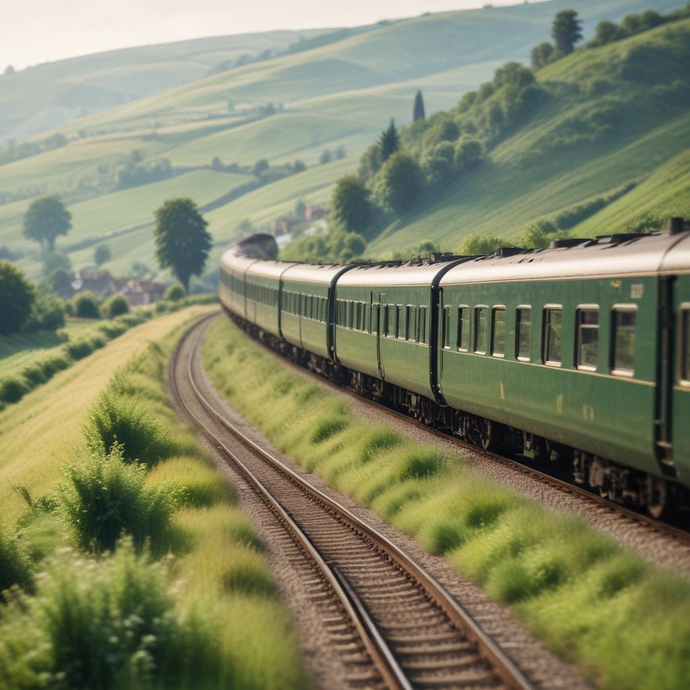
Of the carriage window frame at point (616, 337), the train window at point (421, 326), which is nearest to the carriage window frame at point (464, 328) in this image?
the train window at point (421, 326)

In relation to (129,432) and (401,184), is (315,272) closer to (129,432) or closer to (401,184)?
(129,432)

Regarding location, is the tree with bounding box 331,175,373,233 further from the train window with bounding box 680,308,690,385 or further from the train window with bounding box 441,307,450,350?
the train window with bounding box 680,308,690,385

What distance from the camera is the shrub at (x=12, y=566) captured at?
48.7 feet

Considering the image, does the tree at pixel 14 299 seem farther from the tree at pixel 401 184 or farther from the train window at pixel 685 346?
the train window at pixel 685 346

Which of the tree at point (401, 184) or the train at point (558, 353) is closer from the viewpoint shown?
the train at point (558, 353)

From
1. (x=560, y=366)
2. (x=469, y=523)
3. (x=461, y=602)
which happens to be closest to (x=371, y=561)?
(x=469, y=523)

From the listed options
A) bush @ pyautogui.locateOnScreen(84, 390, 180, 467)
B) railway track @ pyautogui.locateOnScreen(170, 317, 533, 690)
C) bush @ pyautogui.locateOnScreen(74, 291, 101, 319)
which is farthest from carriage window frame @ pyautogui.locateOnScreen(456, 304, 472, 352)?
bush @ pyautogui.locateOnScreen(74, 291, 101, 319)

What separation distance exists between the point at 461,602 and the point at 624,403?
3.38 m

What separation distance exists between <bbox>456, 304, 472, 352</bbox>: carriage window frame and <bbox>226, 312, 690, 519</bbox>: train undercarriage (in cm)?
169

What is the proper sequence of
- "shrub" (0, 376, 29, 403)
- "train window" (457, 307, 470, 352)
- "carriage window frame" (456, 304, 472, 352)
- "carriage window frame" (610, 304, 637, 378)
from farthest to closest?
1. "shrub" (0, 376, 29, 403)
2. "train window" (457, 307, 470, 352)
3. "carriage window frame" (456, 304, 472, 352)
4. "carriage window frame" (610, 304, 637, 378)

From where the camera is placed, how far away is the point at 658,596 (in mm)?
10586

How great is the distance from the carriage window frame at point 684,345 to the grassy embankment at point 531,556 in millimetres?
2166

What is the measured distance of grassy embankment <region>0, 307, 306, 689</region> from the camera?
9.77m

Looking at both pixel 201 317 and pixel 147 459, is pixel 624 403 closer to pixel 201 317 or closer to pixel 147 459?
pixel 147 459
